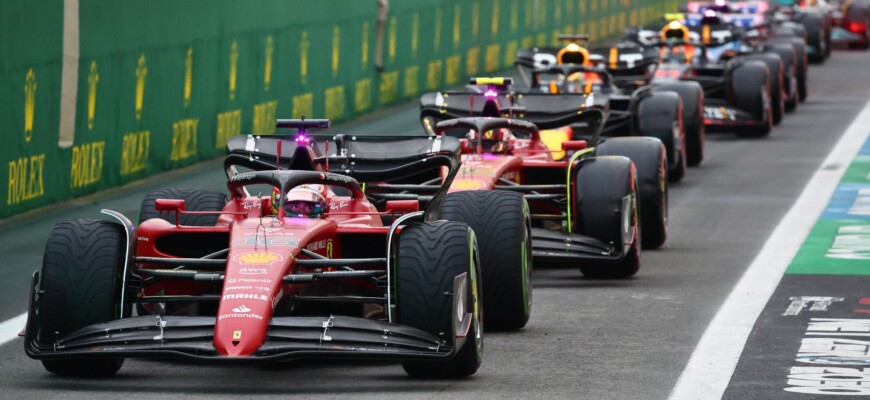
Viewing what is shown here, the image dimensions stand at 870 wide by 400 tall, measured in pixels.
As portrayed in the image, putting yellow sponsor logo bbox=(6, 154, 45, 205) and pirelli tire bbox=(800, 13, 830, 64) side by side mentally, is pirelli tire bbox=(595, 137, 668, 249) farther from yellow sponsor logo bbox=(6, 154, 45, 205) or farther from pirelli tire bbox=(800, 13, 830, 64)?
pirelli tire bbox=(800, 13, 830, 64)

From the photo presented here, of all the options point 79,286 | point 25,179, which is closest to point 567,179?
point 25,179

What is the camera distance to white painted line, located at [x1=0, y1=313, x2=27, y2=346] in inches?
412

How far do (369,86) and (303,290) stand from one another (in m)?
17.5

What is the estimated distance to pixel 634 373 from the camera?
931 cm

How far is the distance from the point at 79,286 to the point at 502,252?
283 cm

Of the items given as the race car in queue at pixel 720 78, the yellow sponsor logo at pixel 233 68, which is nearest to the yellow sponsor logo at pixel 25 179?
the yellow sponsor logo at pixel 233 68

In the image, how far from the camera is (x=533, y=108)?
1590 cm

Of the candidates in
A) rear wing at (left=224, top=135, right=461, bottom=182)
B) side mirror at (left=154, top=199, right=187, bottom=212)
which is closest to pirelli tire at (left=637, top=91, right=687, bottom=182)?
rear wing at (left=224, top=135, right=461, bottom=182)

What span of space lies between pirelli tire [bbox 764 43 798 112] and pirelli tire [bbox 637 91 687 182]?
9657 mm

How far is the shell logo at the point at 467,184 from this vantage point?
42.5 ft

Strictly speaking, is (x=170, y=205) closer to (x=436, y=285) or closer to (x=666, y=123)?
(x=436, y=285)

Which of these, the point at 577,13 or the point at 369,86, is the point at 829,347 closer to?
the point at 369,86

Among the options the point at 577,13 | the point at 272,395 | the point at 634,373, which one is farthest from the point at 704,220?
the point at 577,13

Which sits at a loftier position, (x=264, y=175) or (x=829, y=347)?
(x=264, y=175)
